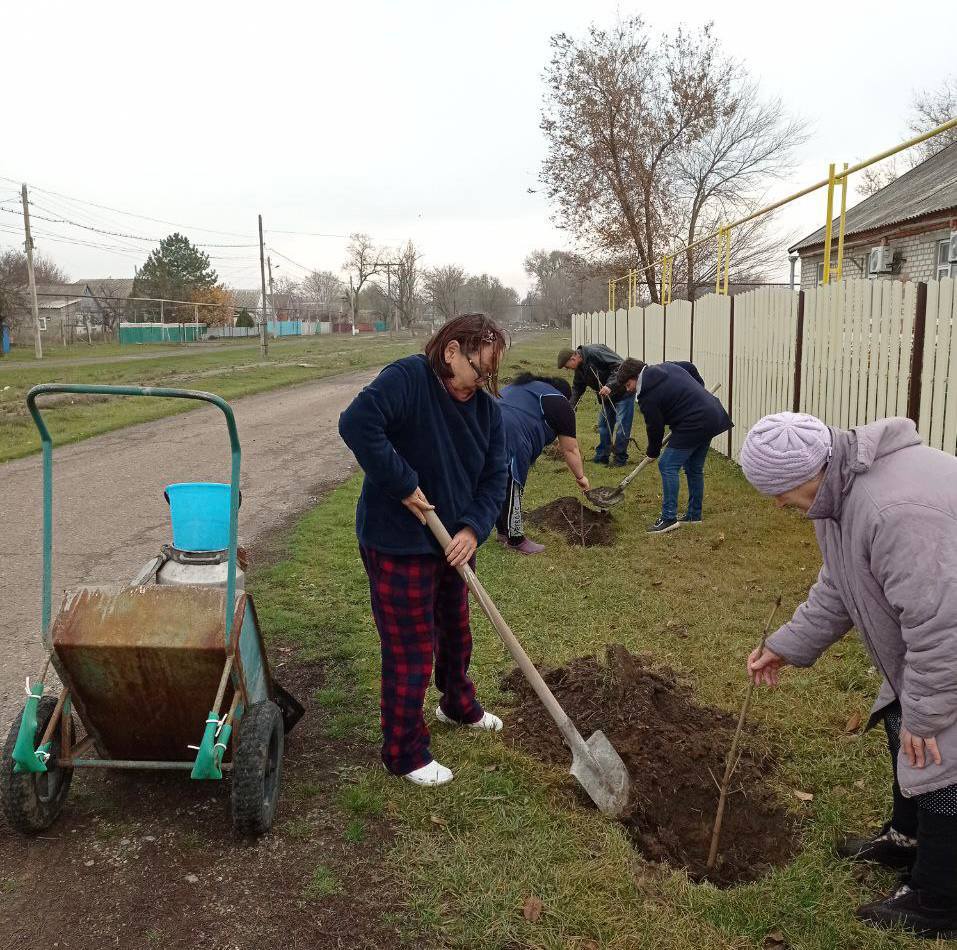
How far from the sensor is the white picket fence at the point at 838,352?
607 cm

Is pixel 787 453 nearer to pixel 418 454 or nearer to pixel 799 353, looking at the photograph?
pixel 418 454

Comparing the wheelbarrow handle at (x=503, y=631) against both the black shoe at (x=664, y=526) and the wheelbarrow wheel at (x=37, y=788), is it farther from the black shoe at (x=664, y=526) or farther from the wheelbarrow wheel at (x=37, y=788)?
the black shoe at (x=664, y=526)

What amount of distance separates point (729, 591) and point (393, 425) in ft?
11.4

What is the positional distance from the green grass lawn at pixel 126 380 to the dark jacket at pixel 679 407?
805 cm

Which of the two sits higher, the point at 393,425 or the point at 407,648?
the point at 393,425

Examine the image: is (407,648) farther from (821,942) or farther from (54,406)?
Result: (54,406)

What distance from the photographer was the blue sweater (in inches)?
107

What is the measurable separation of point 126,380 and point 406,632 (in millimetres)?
20527

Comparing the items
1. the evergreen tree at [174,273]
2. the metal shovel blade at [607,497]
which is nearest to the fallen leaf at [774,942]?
the metal shovel blade at [607,497]

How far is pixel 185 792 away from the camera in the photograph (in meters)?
3.11

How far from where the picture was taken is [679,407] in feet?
22.9

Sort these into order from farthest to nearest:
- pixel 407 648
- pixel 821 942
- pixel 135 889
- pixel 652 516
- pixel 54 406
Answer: pixel 54 406 → pixel 652 516 → pixel 407 648 → pixel 135 889 → pixel 821 942

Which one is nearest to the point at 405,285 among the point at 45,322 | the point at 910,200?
the point at 45,322

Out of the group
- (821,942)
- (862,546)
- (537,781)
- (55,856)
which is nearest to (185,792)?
(55,856)
